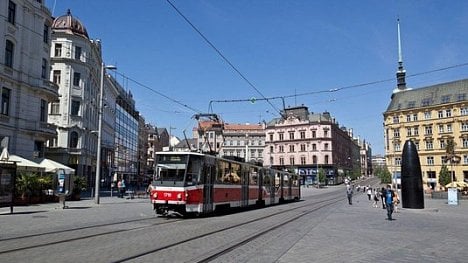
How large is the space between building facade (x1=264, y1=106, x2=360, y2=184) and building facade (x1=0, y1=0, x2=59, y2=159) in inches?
2957

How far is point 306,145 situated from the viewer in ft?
382

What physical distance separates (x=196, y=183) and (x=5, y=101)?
22.1 metres

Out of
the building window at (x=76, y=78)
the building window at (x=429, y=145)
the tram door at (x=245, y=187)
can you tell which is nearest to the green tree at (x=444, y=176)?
the building window at (x=429, y=145)

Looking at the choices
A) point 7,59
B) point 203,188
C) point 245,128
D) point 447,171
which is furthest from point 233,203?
point 245,128

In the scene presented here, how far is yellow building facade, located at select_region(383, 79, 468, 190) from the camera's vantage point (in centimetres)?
8888

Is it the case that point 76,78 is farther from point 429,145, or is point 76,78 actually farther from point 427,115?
point 427,115

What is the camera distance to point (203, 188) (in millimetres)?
20531

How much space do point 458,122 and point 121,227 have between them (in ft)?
291

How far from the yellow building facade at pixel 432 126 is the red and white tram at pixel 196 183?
6950 cm

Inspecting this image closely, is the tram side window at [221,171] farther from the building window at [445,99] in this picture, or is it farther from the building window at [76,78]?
the building window at [445,99]

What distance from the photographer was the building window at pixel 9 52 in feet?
115

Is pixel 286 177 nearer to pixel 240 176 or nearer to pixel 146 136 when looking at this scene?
pixel 240 176

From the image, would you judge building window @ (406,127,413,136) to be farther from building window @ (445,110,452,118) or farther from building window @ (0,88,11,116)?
building window @ (0,88,11,116)

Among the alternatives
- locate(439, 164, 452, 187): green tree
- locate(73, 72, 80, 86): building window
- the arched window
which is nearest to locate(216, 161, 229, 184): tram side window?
the arched window
